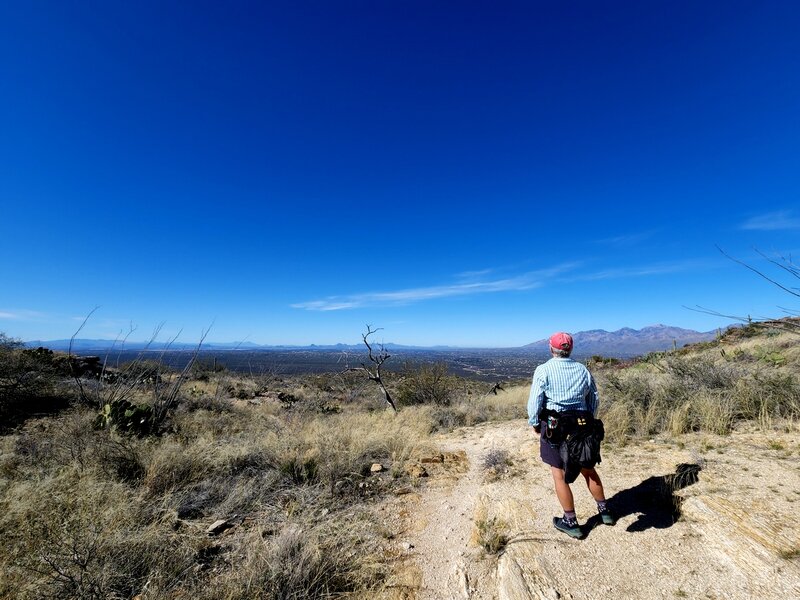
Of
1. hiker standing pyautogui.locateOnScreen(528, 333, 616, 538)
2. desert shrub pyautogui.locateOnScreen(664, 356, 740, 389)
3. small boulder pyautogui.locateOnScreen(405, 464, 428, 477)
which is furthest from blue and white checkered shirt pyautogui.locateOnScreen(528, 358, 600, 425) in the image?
desert shrub pyautogui.locateOnScreen(664, 356, 740, 389)

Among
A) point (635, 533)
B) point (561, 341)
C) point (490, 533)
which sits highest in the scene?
point (561, 341)

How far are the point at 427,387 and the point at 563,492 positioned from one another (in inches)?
479

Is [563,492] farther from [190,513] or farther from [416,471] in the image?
[190,513]

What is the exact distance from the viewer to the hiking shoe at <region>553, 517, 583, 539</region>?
3.30 meters

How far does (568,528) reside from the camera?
11.0 ft

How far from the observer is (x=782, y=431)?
5324 millimetres

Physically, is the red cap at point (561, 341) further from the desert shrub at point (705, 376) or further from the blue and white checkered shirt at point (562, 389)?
the desert shrub at point (705, 376)

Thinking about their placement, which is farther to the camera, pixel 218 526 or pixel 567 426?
pixel 218 526

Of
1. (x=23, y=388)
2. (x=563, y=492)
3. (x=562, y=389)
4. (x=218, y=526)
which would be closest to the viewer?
(x=563, y=492)

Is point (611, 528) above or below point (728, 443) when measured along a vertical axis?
below

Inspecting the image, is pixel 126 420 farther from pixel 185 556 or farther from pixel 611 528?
pixel 611 528

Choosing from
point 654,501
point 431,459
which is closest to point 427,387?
point 431,459

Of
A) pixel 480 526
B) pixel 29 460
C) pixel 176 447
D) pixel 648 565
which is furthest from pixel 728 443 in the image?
pixel 29 460

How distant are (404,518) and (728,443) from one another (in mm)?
4836
